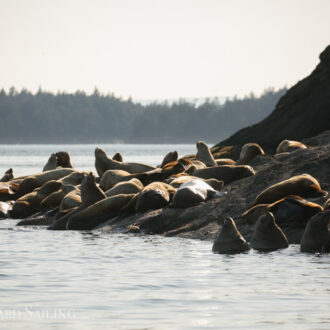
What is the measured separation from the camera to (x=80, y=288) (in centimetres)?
1028

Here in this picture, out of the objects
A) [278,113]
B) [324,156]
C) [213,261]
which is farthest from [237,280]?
[278,113]

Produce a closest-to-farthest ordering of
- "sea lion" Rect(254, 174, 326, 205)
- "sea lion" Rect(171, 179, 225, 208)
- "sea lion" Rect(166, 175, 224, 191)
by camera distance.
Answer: "sea lion" Rect(254, 174, 326, 205) → "sea lion" Rect(171, 179, 225, 208) → "sea lion" Rect(166, 175, 224, 191)

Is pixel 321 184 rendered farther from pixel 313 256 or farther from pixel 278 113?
pixel 278 113

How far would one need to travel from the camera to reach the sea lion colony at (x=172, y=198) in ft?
Answer: 44.8

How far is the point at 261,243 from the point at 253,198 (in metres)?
3.13

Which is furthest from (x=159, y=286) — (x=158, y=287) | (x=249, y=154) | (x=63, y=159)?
(x=63, y=159)

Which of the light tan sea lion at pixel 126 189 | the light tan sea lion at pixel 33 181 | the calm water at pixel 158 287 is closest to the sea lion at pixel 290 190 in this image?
the calm water at pixel 158 287

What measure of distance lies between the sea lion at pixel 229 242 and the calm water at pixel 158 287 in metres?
0.18

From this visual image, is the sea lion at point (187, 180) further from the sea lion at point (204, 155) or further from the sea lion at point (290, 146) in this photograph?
the sea lion at point (204, 155)

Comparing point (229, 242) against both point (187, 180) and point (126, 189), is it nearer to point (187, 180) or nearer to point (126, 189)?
point (187, 180)

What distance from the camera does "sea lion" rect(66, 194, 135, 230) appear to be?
17609 mm

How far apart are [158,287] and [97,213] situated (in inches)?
297

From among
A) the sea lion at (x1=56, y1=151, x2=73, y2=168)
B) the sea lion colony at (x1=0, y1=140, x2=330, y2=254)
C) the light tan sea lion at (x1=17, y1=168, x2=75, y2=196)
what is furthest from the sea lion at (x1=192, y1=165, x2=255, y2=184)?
the sea lion at (x1=56, y1=151, x2=73, y2=168)

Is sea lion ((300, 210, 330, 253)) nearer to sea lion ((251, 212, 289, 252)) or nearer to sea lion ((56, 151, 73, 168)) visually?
sea lion ((251, 212, 289, 252))
